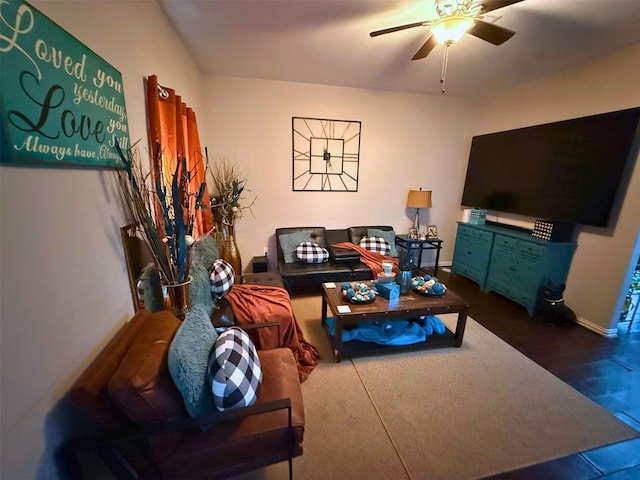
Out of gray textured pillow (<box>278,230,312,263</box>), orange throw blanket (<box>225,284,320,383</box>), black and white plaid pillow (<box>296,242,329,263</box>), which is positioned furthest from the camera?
gray textured pillow (<box>278,230,312,263</box>)

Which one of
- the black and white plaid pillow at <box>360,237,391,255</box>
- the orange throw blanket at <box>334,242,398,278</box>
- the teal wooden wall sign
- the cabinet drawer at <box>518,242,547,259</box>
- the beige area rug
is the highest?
the teal wooden wall sign

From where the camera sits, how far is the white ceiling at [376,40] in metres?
1.80

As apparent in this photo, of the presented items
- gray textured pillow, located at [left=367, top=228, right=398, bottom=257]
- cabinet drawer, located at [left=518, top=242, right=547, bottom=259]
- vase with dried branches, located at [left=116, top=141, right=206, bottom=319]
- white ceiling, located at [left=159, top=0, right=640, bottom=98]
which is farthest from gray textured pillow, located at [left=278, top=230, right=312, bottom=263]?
cabinet drawer, located at [left=518, top=242, right=547, bottom=259]

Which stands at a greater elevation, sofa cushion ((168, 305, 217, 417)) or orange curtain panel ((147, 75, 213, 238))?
orange curtain panel ((147, 75, 213, 238))

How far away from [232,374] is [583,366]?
2.78m

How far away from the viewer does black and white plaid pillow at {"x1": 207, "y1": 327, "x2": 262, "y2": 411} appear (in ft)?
3.34

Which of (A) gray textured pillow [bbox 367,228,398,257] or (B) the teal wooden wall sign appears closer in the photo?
(B) the teal wooden wall sign

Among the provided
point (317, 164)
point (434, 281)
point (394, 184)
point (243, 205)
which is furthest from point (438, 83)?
point (243, 205)

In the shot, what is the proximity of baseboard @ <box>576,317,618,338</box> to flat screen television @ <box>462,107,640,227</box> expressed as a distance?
1016mm

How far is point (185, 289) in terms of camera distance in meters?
1.61

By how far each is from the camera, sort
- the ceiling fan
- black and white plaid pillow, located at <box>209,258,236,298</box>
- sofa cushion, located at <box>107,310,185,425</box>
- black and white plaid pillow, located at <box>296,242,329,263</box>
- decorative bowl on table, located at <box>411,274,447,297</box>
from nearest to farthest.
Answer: sofa cushion, located at <box>107,310,185,425</box>, the ceiling fan, black and white plaid pillow, located at <box>209,258,236,298</box>, decorative bowl on table, located at <box>411,274,447,297</box>, black and white plaid pillow, located at <box>296,242,329,263</box>

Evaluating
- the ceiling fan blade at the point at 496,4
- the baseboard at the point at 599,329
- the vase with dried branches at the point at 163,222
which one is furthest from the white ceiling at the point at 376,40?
the baseboard at the point at 599,329

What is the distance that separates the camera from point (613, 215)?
242 cm

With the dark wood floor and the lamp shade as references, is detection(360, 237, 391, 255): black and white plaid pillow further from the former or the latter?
the dark wood floor
